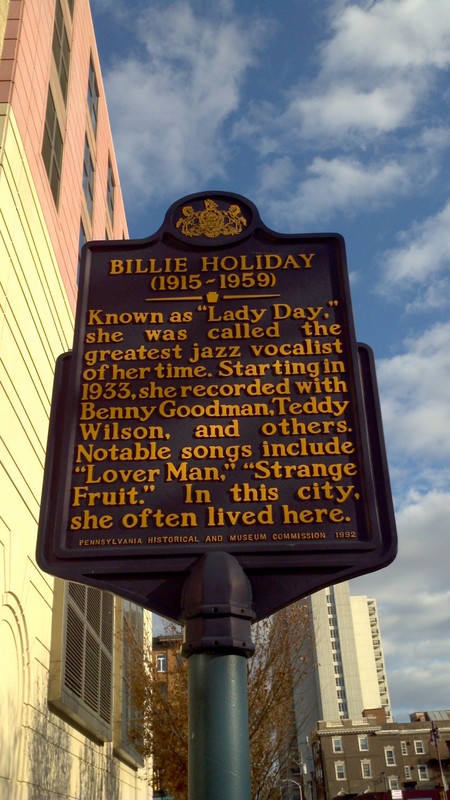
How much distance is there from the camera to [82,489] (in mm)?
6230

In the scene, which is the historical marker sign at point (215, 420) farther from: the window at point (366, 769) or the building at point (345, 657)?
the building at point (345, 657)

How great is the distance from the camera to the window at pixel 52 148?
63.6 feet

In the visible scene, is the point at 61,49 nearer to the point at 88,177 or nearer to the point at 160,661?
the point at 88,177

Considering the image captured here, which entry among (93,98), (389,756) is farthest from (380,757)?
(93,98)

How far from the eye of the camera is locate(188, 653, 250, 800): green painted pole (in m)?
5.21

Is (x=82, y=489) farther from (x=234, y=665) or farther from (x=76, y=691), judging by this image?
(x=76, y=691)

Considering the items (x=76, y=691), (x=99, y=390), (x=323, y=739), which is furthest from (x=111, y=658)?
(x=323, y=739)

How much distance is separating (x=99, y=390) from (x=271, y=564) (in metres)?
2.18

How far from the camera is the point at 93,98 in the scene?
2862 centimetres

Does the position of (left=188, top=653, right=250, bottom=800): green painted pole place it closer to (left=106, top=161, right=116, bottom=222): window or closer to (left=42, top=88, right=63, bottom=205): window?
(left=42, top=88, right=63, bottom=205): window

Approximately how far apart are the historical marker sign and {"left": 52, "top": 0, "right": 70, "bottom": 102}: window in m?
16.4

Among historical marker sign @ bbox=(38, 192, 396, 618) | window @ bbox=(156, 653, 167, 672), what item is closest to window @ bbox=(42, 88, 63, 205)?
historical marker sign @ bbox=(38, 192, 396, 618)

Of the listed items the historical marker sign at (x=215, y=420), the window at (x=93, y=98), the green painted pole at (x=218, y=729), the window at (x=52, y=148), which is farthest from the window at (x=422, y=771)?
the green painted pole at (x=218, y=729)

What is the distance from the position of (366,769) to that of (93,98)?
81852 millimetres
